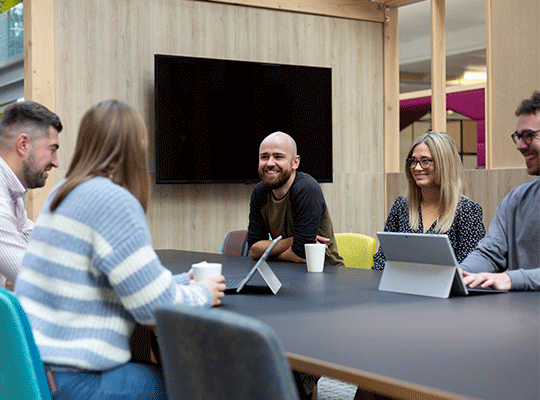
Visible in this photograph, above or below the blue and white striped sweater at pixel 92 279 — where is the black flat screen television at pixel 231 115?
above

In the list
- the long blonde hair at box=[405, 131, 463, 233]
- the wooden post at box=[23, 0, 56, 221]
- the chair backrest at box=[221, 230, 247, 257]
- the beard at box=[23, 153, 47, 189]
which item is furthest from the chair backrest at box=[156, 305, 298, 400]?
the wooden post at box=[23, 0, 56, 221]

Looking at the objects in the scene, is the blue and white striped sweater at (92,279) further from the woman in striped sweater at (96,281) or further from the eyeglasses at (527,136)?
the eyeglasses at (527,136)

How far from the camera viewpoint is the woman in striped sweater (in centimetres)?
147

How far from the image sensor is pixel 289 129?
19.3 ft

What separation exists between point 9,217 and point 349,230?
4.34 meters

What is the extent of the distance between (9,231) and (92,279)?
1082mm

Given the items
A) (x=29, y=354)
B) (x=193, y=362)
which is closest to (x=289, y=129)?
(x=29, y=354)

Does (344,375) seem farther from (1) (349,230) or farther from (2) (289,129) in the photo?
(1) (349,230)

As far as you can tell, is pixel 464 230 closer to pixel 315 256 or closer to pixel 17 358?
pixel 315 256

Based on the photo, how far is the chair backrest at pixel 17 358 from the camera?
1.38 metres

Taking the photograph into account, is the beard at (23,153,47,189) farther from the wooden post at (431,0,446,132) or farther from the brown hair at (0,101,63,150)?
the wooden post at (431,0,446,132)

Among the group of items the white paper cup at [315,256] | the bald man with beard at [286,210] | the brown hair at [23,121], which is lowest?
the white paper cup at [315,256]

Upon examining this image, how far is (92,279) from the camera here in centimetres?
153

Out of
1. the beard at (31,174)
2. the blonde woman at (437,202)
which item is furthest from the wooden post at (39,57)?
the blonde woman at (437,202)
